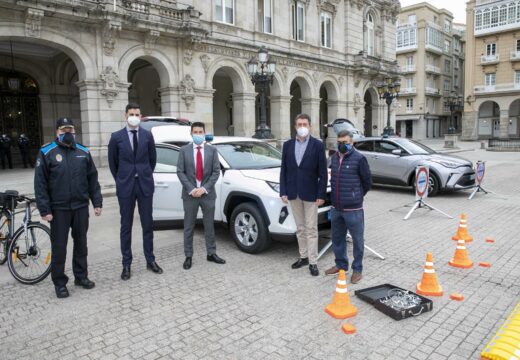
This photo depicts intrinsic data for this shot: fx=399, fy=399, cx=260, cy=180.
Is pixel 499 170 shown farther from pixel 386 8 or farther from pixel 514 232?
pixel 386 8

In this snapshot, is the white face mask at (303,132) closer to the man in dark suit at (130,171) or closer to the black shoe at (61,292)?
the man in dark suit at (130,171)

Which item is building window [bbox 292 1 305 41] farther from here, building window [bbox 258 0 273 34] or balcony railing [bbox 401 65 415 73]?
balcony railing [bbox 401 65 415 73]

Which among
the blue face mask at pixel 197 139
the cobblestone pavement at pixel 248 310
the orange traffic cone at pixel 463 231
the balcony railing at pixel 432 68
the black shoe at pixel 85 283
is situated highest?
the balcony railing at pixel 432 68

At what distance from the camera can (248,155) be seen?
7.10 meters

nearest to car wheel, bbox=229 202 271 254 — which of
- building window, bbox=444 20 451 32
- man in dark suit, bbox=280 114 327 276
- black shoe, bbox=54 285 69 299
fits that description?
man in dark suit, bbox=280 114 327 276

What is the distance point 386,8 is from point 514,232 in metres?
33.8

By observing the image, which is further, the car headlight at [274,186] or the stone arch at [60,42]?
the stone arch at [60,42]

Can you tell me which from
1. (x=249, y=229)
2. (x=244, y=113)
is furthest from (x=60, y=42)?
(x=249, y=229)

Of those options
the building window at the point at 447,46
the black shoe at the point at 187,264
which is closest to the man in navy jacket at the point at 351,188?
the black shoe at the point at 187,264

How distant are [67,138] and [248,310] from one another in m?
2.86

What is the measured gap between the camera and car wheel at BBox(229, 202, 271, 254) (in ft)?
19.4

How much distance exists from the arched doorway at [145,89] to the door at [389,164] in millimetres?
17639

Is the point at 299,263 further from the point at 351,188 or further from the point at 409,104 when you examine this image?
the point at 409,104

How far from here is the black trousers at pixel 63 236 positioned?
185 inches
